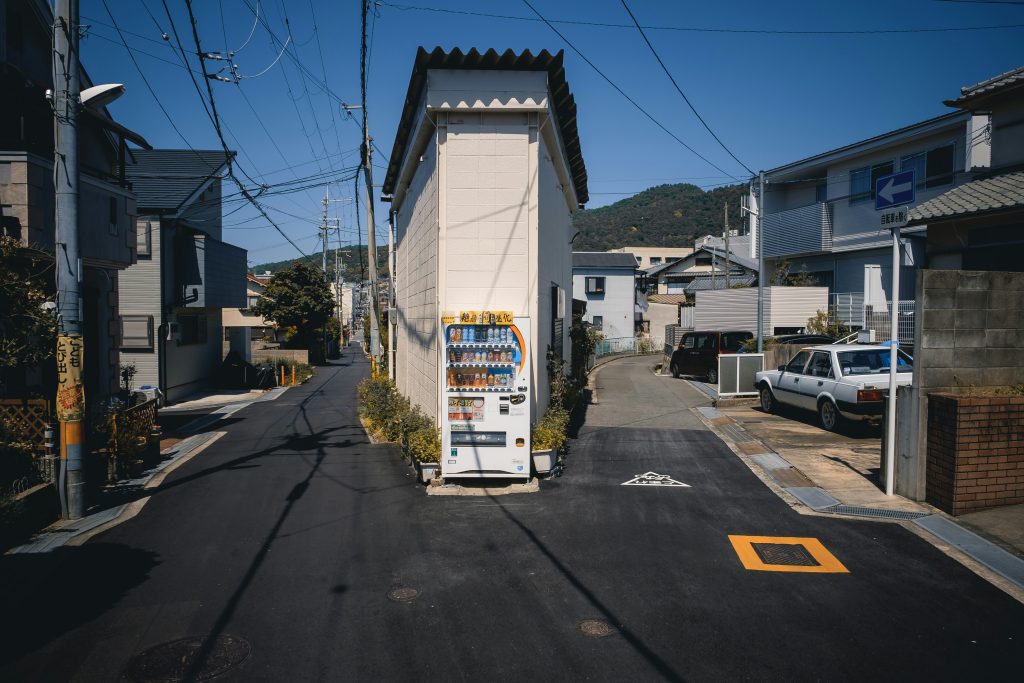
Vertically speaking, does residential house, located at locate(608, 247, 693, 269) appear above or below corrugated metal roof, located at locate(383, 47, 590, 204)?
above

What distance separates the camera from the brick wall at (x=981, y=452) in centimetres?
777

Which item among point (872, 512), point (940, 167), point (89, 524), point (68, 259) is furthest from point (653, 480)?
point (940, 167)

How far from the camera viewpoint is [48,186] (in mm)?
12031

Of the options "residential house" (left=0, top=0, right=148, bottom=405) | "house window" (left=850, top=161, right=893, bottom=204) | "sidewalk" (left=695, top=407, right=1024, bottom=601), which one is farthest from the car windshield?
"house window" (left=850, top=161, right=893, bottom=204)

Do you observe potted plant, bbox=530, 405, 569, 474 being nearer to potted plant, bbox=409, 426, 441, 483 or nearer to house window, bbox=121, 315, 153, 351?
potted plant, bbox=409, 426, 441, 483

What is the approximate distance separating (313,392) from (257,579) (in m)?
21.6

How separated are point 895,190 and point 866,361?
498cm

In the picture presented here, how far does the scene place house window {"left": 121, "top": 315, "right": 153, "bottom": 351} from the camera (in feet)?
72.2

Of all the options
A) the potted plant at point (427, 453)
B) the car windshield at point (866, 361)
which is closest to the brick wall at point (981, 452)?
the car windshield at point (866, 361)

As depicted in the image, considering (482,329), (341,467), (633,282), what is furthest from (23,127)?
(633,282)

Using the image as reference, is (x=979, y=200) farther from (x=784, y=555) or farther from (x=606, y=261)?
(x=606, y=261)

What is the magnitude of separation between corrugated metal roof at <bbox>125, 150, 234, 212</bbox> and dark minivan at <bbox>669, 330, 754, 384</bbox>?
18.1m

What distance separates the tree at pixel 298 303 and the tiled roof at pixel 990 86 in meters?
35.0

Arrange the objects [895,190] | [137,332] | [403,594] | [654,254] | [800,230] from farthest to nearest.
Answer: [654,254] < [800,230] < [137,332] < [895,190] < [403,594]
